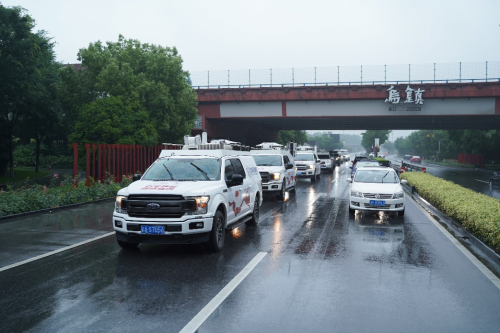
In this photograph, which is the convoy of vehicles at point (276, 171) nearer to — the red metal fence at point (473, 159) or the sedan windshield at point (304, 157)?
the sedan windshield at point (304, 157)

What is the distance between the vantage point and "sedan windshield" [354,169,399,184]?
47.8 ft

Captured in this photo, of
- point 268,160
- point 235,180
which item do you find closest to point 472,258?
point 235,180

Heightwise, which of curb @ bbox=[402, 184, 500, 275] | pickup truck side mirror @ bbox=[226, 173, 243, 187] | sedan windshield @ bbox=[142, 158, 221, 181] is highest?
sedan windshield @ bbox=[142, 158, 221, 181]

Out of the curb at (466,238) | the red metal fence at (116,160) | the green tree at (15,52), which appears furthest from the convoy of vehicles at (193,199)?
the green tree at (15,52)

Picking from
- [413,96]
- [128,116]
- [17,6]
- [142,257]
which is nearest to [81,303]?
[142,257]

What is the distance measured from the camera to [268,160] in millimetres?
19766

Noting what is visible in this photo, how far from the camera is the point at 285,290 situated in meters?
6.23

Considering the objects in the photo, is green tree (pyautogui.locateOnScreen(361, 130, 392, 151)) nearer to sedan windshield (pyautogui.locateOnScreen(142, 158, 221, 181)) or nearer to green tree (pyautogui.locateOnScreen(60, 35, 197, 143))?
green tree (pyautogui.locateOnScreen(60, 35, 197, 143))

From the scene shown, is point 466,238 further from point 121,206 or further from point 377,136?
point 377,136

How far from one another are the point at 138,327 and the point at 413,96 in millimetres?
37002

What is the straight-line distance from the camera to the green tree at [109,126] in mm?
22781

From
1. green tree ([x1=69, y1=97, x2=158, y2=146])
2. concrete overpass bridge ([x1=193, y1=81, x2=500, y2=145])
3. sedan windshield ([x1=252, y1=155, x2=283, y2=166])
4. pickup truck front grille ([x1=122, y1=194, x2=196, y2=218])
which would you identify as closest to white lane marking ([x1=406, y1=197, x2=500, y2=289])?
pickup truck front grille ([x1=122, y1=194, x2=196, y2=218])

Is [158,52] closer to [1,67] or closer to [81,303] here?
[1,67]

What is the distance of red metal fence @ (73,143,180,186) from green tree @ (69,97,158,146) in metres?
Answer: 0.82
